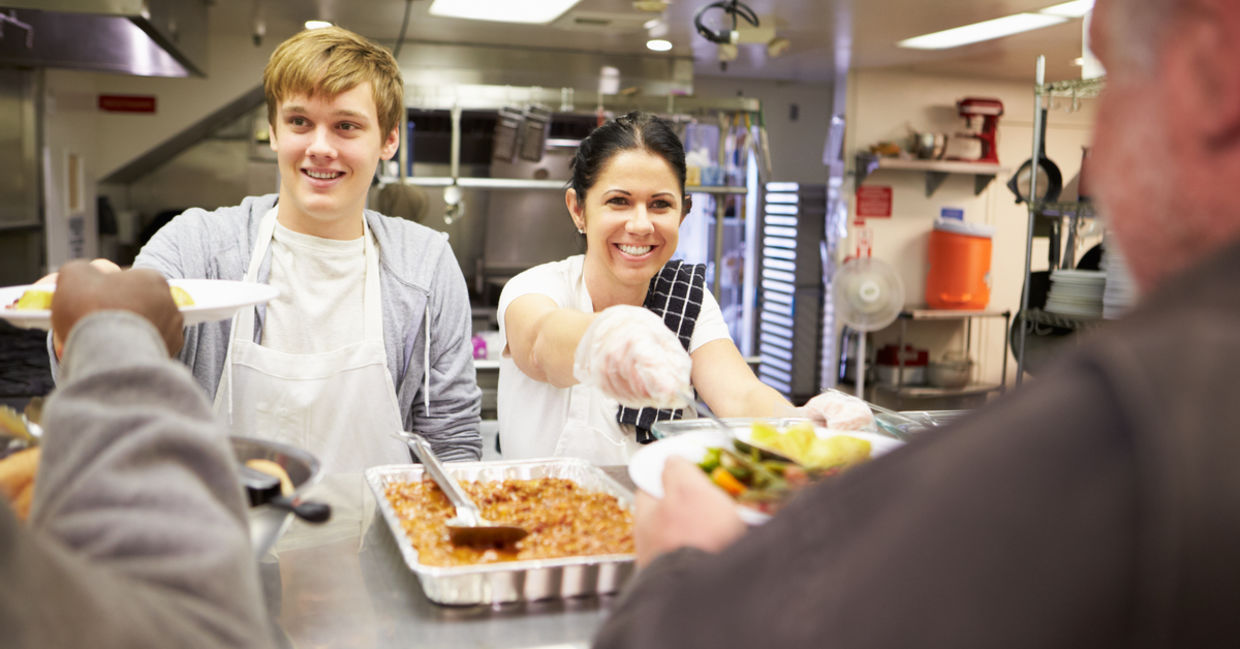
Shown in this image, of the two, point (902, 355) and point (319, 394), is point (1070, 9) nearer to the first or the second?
point (902, 355)

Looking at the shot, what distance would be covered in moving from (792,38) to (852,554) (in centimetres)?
604

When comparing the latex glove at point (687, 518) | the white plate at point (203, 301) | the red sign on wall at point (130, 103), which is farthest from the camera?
the red sign on wall at point (130, 103)

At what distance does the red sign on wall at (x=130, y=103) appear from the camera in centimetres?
603

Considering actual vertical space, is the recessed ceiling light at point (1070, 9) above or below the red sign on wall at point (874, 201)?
above

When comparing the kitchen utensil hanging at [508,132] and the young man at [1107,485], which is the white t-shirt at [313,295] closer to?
the young man at [1107,485]

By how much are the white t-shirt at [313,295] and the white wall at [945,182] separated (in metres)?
6.18

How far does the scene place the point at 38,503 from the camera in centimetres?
64

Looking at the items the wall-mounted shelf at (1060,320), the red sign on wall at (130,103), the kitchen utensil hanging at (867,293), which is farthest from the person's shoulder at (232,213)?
the kitchen utensil hanging at (867,293)

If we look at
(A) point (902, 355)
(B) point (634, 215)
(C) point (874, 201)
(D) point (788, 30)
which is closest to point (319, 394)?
(B) point (634, 215)

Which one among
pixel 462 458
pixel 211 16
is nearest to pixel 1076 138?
pixel 211 16

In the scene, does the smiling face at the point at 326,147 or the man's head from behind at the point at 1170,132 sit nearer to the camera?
the man's head from behind at the point at 1170,132

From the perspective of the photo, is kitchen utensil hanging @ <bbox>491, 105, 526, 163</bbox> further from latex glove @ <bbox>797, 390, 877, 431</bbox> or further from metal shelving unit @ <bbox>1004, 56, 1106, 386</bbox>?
latex glove @ <bbox>797, 390, 877, 431</bbox>

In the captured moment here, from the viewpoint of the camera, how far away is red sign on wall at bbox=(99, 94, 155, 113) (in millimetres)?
6031

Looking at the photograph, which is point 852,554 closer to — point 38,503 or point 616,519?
point 38,503
